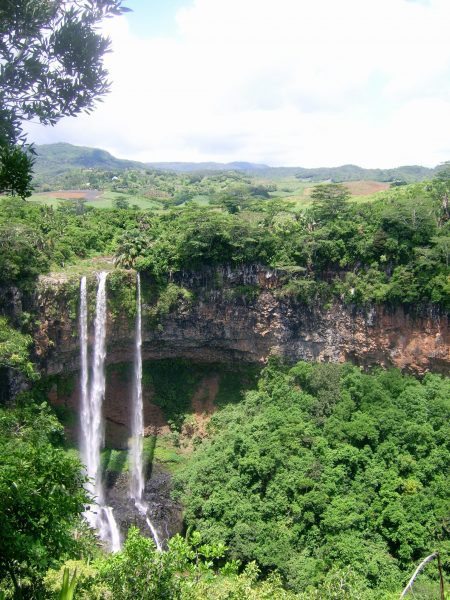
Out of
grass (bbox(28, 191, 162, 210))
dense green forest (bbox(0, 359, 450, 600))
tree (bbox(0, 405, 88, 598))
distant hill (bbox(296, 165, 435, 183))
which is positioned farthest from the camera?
distant hill (bbox(296, 165, 435, 183))

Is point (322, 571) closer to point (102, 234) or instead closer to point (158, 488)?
point (158, 488)

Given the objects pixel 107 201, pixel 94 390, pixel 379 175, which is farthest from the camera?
pixel 379 175

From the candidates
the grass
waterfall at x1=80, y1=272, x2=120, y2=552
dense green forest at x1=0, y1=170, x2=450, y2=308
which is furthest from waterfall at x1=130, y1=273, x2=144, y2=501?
the grass

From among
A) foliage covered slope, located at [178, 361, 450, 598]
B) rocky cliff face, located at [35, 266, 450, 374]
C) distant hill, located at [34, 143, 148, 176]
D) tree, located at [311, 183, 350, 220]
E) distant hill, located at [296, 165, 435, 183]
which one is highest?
distant hill, located at [34, 143, 148, 176]

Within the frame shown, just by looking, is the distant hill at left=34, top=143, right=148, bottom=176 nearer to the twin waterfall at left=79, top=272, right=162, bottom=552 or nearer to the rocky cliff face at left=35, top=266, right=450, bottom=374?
the rocky cliff face at left=35, top=266, right=450, bottom=374

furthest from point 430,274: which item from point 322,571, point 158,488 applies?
point 158,488

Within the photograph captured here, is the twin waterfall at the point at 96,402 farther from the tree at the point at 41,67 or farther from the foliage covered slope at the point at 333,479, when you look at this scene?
the tree at the point at 41,67

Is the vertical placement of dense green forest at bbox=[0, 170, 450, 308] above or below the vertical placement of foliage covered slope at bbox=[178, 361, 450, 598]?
above

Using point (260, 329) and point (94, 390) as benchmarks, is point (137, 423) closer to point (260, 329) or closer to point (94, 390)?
point (94, 390)

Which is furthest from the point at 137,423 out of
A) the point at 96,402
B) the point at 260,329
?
the point at 260,329
